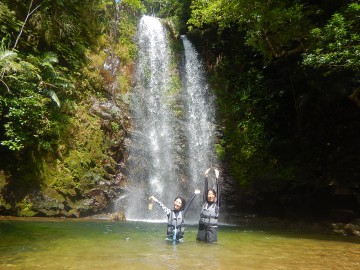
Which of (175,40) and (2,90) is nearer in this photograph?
(2,90)

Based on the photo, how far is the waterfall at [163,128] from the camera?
1459 centimetres

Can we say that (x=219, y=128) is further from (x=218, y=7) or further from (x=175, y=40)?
(x=175, y=40)

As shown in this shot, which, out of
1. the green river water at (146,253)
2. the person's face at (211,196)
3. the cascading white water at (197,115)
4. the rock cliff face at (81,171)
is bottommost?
the green river water at (146,253)

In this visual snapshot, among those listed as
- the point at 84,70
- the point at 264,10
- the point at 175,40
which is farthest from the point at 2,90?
the point at 175,40

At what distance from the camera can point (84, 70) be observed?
48.5 feet

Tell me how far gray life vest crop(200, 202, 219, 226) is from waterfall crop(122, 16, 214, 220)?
708 centimetres

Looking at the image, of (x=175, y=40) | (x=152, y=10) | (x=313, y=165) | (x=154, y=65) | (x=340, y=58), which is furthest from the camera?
(x=152, y=10)

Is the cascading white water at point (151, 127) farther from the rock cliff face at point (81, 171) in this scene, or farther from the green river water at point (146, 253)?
the green river water at point (146, 253)

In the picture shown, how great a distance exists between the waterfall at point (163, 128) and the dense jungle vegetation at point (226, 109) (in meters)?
0.80

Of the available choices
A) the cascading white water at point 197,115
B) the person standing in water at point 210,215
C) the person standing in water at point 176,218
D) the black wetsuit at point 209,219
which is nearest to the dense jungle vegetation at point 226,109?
the cascading white water at point 197,115

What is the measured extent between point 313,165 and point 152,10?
67.8 ft

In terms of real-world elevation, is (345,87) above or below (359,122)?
above

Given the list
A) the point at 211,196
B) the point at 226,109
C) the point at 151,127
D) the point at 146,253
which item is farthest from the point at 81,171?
the point at 226,109

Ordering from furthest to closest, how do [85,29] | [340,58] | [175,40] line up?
[175,40] → [85,29] → [340,58]
